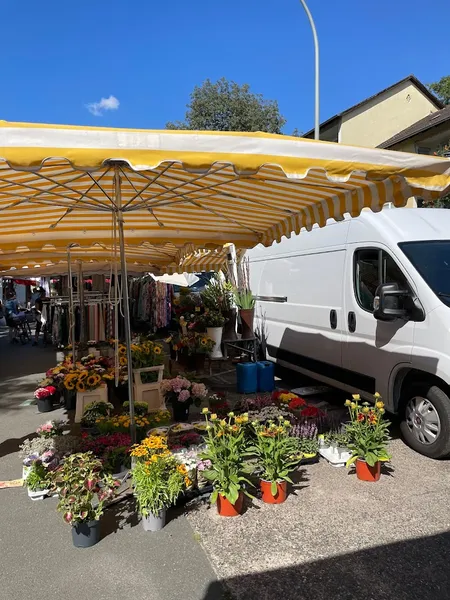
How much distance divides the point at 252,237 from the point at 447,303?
2899mm

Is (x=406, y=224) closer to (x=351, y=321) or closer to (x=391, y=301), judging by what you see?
(x=391, y=301)

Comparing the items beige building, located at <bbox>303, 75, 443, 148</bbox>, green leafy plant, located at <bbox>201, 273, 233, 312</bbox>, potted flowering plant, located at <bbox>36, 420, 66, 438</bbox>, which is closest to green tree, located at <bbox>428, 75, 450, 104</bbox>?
beige building, located at <bbox>303, 75, 443, 148</bbox>

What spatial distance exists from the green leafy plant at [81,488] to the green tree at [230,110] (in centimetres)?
3429

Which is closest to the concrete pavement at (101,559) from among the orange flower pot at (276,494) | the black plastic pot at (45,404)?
the orange flower pot at (276,494)

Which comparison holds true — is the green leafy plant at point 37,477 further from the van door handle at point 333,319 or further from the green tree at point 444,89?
the green tree at point 444,89

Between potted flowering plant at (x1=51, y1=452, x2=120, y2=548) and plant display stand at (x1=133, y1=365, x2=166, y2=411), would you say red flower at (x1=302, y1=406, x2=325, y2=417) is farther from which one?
potted flowering plant at (x1=51, y1=452, x2=120, y2=548)

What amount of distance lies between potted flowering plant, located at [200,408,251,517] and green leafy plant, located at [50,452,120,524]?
2.46 ft

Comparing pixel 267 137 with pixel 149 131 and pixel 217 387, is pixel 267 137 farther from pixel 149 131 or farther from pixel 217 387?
pixel 217 387

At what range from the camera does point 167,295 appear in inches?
595

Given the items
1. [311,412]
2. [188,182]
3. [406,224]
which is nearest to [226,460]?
[311,412]

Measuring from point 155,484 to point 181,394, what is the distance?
84.5 inches

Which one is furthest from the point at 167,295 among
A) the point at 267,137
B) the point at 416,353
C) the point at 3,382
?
the point at 267,137

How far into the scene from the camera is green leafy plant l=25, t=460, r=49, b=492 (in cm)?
349

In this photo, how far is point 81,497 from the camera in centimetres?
287
